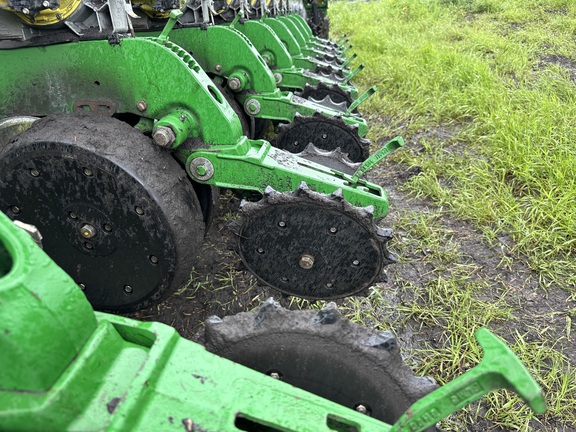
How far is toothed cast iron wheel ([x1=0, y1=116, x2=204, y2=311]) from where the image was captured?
1.71m

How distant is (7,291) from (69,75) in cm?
146

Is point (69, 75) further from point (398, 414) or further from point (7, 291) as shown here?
point (398, 414)

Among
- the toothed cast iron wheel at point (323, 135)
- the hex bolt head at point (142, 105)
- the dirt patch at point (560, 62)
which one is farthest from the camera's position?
the dirt patch at point (560, 62)

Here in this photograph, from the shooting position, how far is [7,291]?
782 mm

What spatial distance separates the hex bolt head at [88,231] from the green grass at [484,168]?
1445 millimetres

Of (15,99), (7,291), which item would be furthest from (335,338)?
(15,99)

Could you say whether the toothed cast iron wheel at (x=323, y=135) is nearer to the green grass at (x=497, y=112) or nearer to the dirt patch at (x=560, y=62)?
the green grass at (x=497, y=112)

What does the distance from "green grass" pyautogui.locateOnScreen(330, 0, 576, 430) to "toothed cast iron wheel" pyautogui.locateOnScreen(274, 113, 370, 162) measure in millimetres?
676

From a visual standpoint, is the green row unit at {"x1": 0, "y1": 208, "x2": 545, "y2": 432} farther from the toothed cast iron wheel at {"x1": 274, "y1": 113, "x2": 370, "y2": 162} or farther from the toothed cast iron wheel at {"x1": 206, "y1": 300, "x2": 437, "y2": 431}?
the toothed cast iron wheel at {"x1": 274, "y1": 113, "x2": 370, "y2": 162}

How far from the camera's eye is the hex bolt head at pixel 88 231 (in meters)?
1.83

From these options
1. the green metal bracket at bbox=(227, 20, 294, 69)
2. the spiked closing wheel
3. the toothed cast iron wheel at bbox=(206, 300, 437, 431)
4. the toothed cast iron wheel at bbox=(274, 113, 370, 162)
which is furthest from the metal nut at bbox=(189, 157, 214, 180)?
the green metal bracket at bbox=(227, 20, 294, 69)

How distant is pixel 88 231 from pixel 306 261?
959 mm

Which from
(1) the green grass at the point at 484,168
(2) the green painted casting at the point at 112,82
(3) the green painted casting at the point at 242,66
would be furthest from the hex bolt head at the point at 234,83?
(1) the green grass at the point at 484,168

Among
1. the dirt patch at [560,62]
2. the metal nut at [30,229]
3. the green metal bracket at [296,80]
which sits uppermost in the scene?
the metal nut at [30,229]
